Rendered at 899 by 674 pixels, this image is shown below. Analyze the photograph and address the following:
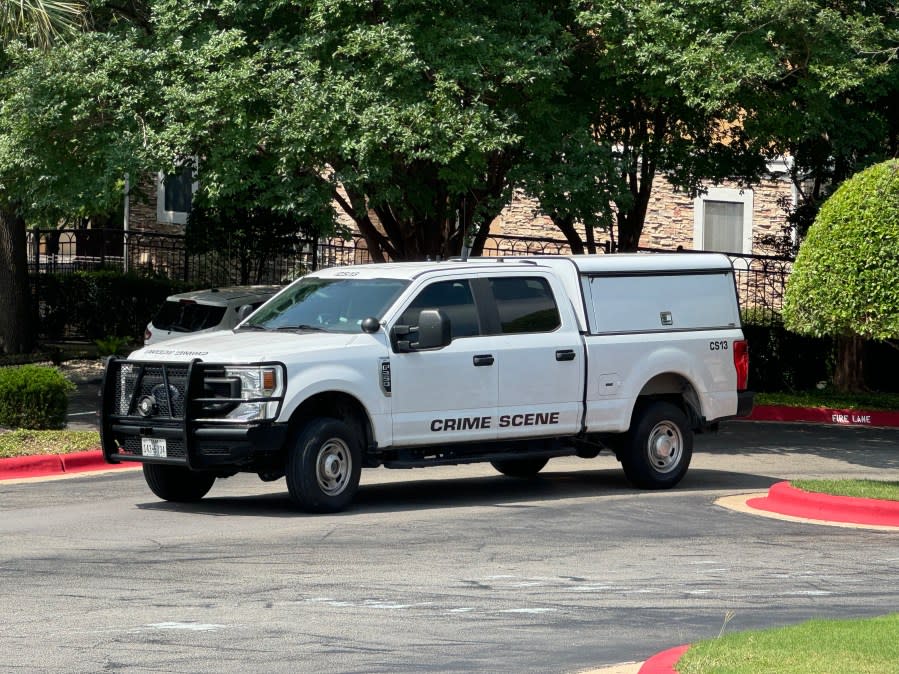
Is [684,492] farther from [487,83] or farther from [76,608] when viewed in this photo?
[76,608]

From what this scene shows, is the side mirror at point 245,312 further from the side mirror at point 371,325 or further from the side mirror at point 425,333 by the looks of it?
the side mirror at point 425,333

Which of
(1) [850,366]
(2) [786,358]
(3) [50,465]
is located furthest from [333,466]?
(2) [786,358]

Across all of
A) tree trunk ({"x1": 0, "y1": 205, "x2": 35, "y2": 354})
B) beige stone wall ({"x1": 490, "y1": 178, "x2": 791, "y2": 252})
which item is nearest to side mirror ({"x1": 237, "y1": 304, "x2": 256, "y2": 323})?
tree trunk ({"x1": 0, "y1": 205, "x2": 35, "y2": 354})

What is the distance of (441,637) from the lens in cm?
891

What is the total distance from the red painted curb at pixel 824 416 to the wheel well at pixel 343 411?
1138 cm

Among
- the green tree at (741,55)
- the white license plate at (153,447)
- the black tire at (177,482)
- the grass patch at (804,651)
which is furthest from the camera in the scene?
the green tree at (741,55)

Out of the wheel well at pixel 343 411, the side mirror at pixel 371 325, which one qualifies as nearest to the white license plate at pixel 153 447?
the wheel well at pixel 343 411

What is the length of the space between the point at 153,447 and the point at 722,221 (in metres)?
26.5

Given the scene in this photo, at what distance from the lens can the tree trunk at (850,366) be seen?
2711 centimetres

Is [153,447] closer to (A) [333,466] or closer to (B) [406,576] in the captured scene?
(A) [333,466]

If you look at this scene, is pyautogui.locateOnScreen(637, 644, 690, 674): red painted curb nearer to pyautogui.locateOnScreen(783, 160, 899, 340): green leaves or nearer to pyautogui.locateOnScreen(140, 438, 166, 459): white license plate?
pyautogui.locateOnScreen(140, 438, 166, 459): white license plate

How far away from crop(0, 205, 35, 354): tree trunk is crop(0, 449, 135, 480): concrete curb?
1202cm

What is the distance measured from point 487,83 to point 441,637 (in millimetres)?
11935

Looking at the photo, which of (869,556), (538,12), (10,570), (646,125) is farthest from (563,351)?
(646,125)
